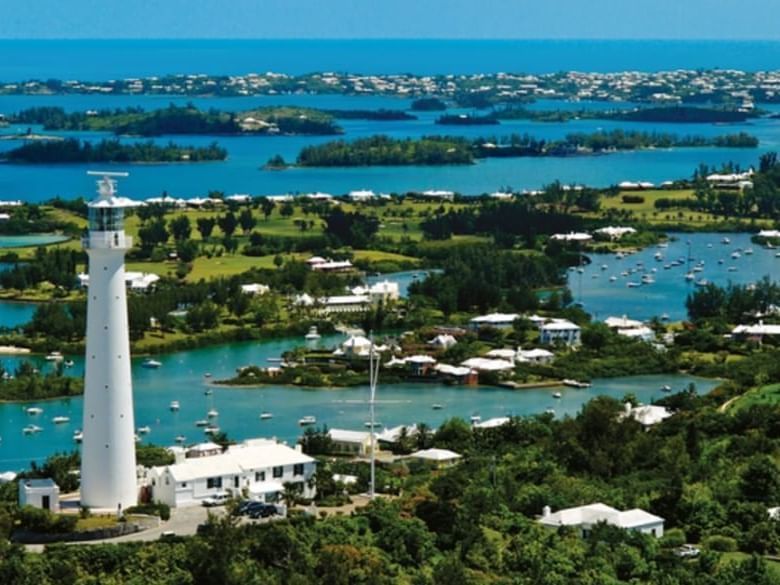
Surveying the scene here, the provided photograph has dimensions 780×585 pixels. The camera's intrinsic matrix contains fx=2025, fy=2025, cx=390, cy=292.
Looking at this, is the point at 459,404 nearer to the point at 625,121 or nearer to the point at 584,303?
the point at 584,303

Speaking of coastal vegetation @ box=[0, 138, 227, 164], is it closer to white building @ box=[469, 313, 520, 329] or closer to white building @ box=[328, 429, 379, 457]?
white building @ box=[469, 313, 520, 329]

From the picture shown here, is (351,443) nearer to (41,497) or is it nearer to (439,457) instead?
(439,457)

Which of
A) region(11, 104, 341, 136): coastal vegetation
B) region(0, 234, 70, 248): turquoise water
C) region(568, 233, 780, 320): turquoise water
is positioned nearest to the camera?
region(568, 233, 780, 320): turquoise water

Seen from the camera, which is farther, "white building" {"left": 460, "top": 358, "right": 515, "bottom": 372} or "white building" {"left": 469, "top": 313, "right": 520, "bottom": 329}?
"white building" {"left": 469, "top": 313, "right": 520, "bottom": 329}

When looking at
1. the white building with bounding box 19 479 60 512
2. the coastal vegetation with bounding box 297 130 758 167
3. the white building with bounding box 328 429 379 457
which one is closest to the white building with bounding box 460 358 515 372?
the white building with bounding box 328 429 379 457

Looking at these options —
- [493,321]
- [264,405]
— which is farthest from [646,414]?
[493,321]
